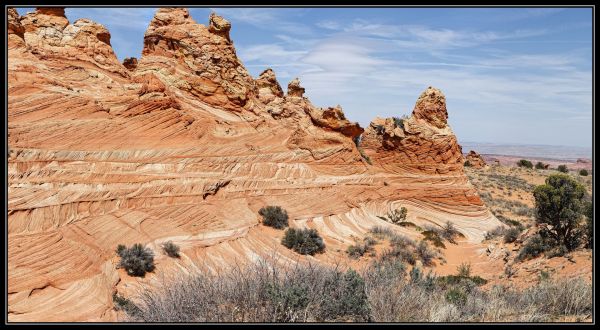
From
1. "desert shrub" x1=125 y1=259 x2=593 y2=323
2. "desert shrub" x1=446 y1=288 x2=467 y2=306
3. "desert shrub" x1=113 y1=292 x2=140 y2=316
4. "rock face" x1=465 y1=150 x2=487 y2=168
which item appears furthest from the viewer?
"rock face" x1=465 y1=150 x2=487 y2=168

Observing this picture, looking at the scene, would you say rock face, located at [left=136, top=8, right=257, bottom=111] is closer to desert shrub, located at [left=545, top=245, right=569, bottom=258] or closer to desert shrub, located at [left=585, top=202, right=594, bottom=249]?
desert shrub, located at [left=545, top=245, right=569, bottom=258]

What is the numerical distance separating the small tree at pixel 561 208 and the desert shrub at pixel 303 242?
7.86 metres

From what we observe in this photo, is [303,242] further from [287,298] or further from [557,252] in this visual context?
[287,298]

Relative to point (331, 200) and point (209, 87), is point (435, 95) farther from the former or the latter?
point (209, 87)

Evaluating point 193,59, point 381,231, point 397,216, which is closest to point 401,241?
point 381,231

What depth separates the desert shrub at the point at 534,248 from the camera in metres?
14.0

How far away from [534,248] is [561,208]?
64.5 inches

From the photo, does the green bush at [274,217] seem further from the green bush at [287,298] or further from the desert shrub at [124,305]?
the green bush at [287,298]

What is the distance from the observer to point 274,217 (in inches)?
649

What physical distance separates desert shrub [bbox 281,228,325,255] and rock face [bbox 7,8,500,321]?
0.44 m

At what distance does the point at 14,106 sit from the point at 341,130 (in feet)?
51.7

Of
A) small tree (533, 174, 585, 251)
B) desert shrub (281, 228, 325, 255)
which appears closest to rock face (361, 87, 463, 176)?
small tree (533, 174, 585, 251)

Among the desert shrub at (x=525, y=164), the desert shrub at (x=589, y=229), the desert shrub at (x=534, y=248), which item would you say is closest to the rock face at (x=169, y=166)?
the desert shrub at (x=534, y=248)

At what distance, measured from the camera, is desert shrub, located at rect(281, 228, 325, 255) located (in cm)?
1471
